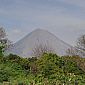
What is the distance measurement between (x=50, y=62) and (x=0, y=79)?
294 inches

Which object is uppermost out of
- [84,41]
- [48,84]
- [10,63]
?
[84,41]

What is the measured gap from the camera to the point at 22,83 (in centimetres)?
1424

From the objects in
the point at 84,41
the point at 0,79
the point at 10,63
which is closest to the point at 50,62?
the point at 10,63

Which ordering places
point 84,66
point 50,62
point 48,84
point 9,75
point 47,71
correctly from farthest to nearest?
point 84,66, point 50,62, point 47,71, point 9,75, point 48,84

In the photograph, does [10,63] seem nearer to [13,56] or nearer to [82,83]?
[13,56]

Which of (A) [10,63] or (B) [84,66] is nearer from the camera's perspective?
(A) [10,63]

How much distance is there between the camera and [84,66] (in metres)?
27.6

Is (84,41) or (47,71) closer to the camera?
(47,71)

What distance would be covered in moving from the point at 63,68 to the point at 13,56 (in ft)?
18.9

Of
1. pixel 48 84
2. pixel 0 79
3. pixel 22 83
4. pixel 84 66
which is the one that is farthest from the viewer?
pixel 84 66

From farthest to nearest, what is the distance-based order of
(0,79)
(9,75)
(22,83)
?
(9,75) → (0,79) → (22,83)

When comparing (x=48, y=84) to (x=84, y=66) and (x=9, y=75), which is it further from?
(x=84, y=66)

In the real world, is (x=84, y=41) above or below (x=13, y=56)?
above

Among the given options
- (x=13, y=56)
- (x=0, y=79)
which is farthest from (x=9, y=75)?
(x=13, y=56)
